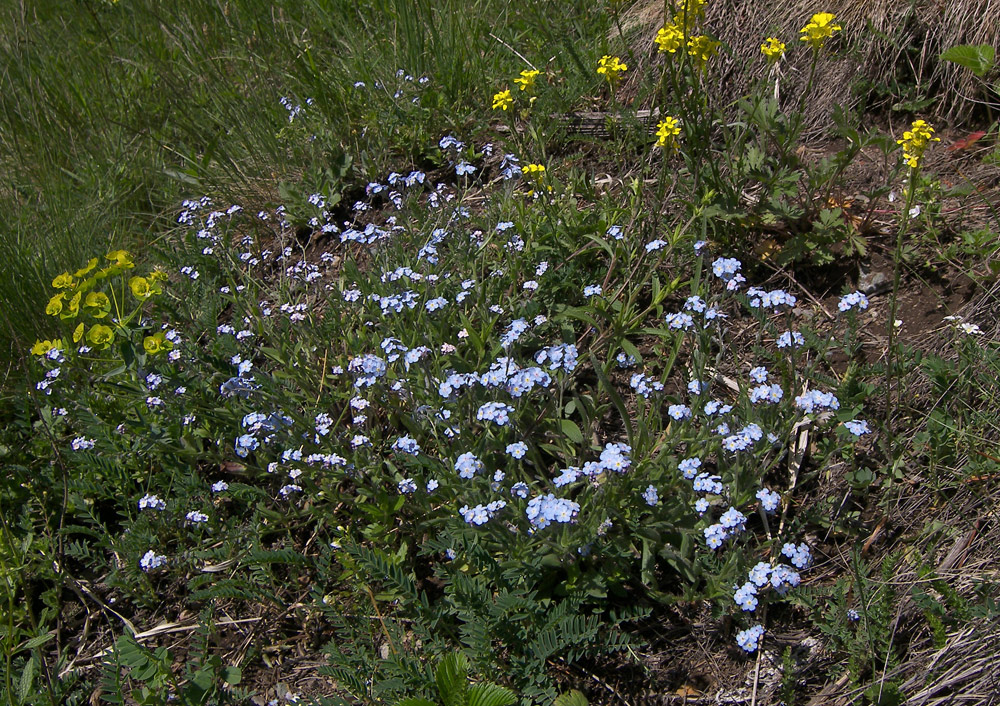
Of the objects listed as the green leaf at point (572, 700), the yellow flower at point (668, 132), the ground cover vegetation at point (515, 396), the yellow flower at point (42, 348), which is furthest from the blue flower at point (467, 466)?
the yellow flower at point (42, 348)

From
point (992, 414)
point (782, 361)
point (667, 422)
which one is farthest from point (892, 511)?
point (667, 422)

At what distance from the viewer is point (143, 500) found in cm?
257

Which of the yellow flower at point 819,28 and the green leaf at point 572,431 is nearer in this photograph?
the green leaf at point 572,431

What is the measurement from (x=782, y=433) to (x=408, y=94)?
110 inches

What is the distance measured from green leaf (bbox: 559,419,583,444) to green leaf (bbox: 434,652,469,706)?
83cm

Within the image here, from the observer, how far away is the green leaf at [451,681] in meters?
1.91

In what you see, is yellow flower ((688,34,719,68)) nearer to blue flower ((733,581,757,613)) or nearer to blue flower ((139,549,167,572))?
blue flower ((733,581,757,613))

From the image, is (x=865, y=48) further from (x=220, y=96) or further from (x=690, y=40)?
(x=220, y=96)

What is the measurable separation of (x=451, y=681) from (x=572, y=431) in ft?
2.96

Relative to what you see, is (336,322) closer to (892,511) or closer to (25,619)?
(25,619)

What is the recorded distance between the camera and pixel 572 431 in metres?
2.48

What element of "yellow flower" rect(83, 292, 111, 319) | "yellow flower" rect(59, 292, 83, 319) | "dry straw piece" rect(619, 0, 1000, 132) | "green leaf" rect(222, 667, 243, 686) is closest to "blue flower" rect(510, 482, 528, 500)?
"green leaf" rect(222, 667, 243, 686)

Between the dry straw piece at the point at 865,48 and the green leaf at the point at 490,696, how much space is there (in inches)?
107

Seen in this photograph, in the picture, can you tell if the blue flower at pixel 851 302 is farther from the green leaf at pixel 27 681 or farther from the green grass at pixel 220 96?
the green leaf at pixel 27 681
